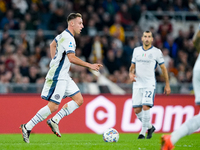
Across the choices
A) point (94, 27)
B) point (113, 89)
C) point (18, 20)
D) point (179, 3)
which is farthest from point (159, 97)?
point (179, 3)

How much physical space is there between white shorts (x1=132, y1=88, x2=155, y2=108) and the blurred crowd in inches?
185

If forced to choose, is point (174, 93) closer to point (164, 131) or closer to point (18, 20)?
point (164, 131)

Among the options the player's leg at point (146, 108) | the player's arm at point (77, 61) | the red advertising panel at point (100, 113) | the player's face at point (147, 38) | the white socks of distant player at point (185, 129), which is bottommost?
the red advertising panel at point (100, 113)

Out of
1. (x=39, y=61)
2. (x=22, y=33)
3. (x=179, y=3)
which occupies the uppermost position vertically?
(x=179, y=3)

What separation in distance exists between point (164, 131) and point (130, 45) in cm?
491

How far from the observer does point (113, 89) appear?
45.4 ft

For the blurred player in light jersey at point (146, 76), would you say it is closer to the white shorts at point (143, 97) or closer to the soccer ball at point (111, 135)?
the white shorts at point (143, 97)

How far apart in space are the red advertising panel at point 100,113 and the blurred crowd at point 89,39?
1563mm

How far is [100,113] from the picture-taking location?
1284cm

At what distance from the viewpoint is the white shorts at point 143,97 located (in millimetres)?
9695

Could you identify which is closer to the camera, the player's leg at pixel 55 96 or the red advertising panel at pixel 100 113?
the player's leg at pixel 55 96

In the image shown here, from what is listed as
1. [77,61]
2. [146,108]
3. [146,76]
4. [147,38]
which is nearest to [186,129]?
[77,61]

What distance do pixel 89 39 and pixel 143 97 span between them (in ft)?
23.7

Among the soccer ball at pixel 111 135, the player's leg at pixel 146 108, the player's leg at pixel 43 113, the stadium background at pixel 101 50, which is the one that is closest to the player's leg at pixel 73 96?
the player's leg at pixel 43 113
